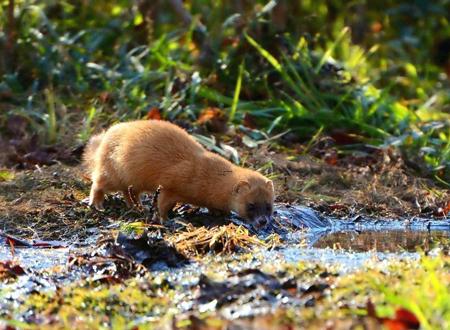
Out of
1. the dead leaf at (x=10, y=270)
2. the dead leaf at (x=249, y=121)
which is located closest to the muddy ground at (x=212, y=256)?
the dead leaf at (x=10, y=270)

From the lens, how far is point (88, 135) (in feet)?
28.9

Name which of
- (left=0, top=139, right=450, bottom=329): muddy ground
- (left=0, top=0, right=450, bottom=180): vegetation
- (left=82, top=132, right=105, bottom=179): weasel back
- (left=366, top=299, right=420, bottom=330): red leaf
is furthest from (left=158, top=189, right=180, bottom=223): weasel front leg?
(left=366, top=299, right=420, bottom=330): red leaf

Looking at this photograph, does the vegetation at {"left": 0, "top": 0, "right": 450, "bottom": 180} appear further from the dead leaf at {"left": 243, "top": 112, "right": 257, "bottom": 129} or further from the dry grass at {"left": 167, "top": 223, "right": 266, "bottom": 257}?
the dry grass at {"left": 167, "top": 223, "right": 266, "bottom": 257}

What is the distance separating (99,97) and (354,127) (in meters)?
2.36

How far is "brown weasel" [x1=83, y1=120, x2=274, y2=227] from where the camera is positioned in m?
7.16

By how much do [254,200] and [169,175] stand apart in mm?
623

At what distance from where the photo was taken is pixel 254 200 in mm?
7023

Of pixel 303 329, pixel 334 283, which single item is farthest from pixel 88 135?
pixel 303 329

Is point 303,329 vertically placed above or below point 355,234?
above

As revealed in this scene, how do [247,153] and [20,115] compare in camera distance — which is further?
[20,115]

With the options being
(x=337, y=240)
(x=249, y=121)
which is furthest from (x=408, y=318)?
(x=249, y=121)

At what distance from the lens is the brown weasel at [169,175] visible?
716cm

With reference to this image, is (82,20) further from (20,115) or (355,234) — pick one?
(355,234)

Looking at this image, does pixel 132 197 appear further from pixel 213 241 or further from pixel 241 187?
pixel 213 241
